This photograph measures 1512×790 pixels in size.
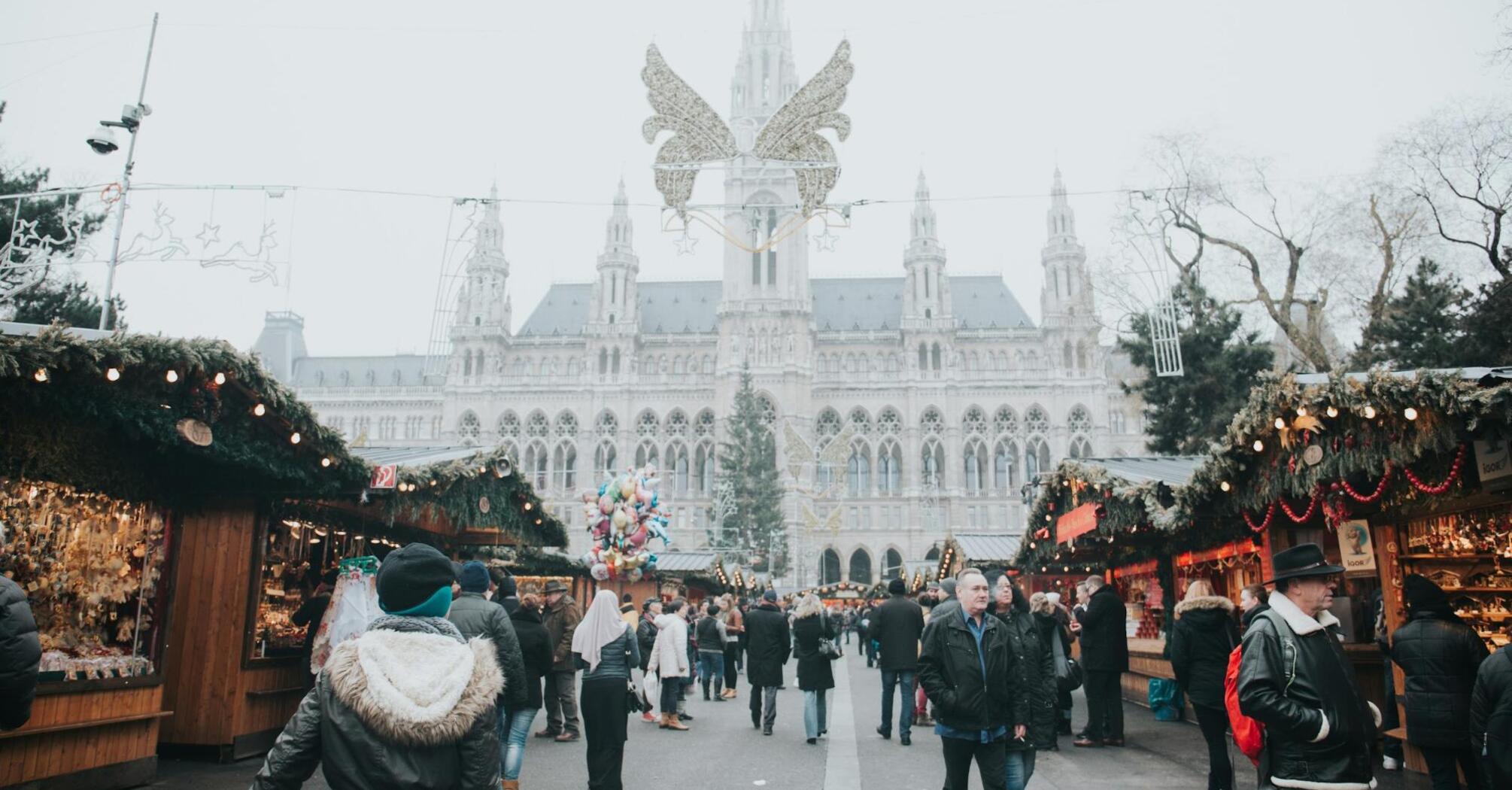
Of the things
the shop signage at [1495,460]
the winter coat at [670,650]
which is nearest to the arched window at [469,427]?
the winter coat at [670,650]

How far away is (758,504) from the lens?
157 feet

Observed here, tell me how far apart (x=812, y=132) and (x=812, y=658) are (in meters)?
6.21

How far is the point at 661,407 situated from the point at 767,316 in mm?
8269

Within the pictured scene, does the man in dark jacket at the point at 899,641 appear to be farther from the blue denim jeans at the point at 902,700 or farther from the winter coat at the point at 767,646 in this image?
the winter coat at the point at 767,646

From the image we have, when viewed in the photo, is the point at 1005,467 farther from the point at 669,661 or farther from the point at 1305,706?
the point at 1305,706

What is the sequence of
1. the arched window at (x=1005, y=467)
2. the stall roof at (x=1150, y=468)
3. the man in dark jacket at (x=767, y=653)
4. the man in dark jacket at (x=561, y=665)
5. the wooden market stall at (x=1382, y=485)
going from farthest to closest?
the arched window at (x=1005, y=467) → the man in dark jacket at (x=767, y=653) → the stall roof at (x=1150, y=468) → the man in dark jacket at (x=561, y=665) → the wooden market stall at (x=1382, y=485)

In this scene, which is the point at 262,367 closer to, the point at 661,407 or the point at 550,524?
the point at 550,524

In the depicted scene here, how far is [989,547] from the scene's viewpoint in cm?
1805

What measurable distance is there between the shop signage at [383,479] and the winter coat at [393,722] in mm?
5670

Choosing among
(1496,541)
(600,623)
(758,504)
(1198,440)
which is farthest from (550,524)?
(758,504)

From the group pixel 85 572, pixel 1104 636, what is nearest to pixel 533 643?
pixel 85 572

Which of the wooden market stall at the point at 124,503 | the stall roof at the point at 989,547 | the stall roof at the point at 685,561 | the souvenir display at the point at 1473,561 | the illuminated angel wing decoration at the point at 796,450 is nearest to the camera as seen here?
the wooden market stall at the point at 124,503

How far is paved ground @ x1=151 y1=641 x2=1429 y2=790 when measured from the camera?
6770mm

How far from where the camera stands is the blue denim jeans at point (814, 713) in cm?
882
